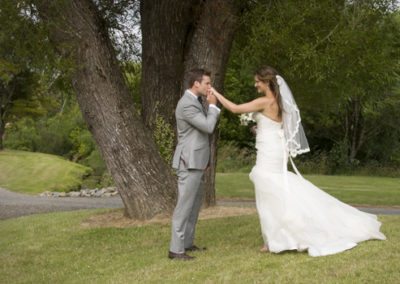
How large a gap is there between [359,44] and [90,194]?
1411 cm

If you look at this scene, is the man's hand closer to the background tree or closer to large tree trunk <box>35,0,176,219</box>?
large tree trunk <box>35,0,176,219</box>

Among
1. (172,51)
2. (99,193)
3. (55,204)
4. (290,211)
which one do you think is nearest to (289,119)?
(290,211)

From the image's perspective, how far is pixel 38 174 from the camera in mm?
28422

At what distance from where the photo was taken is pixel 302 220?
682 centimetres

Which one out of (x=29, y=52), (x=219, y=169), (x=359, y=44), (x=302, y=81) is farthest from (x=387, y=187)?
(x=29, y=52)

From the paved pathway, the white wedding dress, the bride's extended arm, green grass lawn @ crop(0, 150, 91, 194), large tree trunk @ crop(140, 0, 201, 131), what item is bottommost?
the paved pathway

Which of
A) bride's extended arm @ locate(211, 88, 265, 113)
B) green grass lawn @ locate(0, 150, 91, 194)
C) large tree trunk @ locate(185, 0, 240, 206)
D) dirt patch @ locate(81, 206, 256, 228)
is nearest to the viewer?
bride's extended arm @ locate(211, 88, 265, 113)

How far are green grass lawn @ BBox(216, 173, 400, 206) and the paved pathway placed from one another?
5.40 ft

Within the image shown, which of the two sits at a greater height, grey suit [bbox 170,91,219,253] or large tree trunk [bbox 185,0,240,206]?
large tree trunk [bbox 185,0,240,206]

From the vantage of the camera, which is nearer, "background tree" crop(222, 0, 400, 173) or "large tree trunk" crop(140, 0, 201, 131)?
"background tree" crop(222, 0, 400, 173)

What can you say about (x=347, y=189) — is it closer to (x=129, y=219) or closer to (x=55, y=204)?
(x=55, y=204)

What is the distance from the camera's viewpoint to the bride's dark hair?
698cm

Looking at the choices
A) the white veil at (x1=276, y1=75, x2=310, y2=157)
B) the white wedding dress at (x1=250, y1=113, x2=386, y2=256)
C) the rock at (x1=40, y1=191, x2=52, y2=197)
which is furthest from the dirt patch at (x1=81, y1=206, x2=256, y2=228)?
the rock at (x1=40, y1=191, x2=52, y2=197)

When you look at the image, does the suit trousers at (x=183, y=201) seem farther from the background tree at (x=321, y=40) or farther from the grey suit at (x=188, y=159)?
the background tree at (x=321, y=40)
